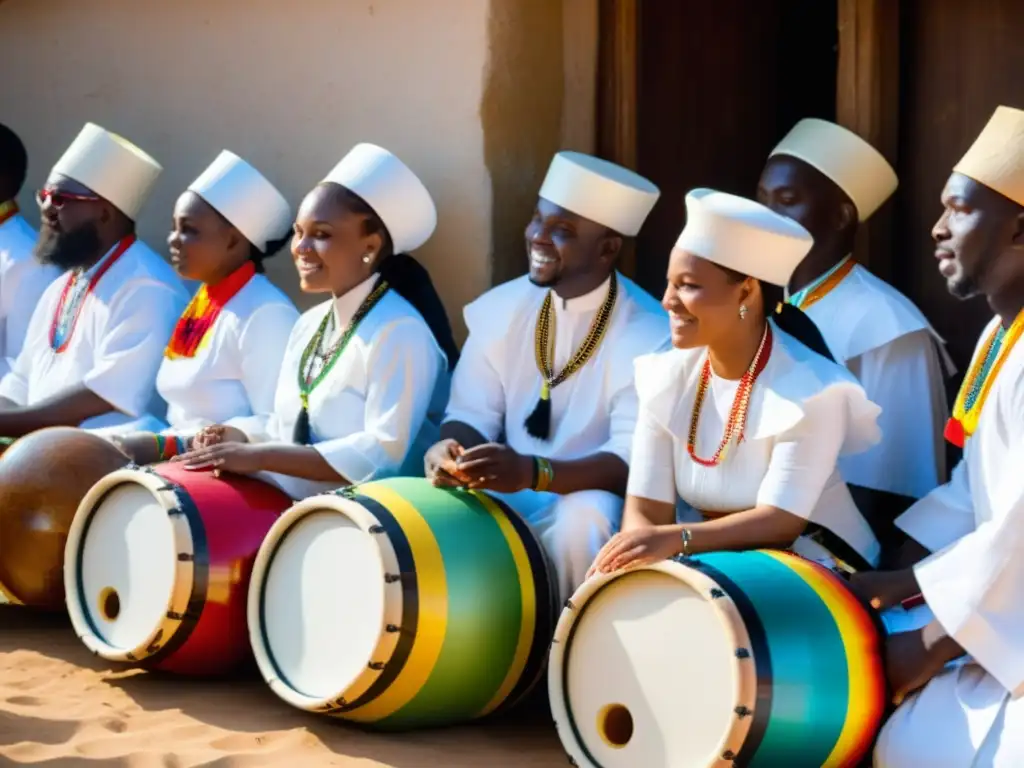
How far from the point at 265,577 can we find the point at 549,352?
1.30 meters

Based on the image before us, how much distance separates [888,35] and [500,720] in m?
3.05

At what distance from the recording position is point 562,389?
600 cm

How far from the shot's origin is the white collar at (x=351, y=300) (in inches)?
248

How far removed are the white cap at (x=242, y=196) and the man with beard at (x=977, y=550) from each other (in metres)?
2.99

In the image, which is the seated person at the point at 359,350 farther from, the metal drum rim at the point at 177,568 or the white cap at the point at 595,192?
the white cap at the point at 595,192

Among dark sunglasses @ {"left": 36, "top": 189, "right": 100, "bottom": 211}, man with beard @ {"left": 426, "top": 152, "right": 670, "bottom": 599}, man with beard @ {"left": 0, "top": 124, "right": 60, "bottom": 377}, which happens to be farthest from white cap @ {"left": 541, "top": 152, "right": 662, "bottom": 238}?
man with beard @ {"left": 0, "top": 124, "right": 60, "bottom": 377}

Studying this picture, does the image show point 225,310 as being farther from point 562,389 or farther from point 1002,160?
point 1002,160

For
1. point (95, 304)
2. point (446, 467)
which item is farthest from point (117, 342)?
point (446, 467)

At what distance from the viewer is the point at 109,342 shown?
7.24 m

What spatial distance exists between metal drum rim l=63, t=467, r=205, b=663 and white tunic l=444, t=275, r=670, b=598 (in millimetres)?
1067

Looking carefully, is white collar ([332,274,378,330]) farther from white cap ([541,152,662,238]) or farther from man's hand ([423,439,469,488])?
man's hand ([423,439,469,488])

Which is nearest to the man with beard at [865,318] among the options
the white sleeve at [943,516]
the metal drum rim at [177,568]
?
the white sleeve at [943,516]

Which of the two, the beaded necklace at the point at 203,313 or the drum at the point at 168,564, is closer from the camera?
the drum at the point at 168,564

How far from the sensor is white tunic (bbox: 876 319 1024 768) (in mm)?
4371
